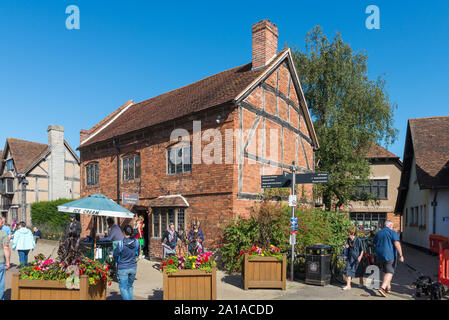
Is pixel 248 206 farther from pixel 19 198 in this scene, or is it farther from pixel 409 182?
pixel 19 198

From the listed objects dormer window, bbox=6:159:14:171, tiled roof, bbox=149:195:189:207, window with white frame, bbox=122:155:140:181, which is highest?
dormer window, bbox=6:159:14:171

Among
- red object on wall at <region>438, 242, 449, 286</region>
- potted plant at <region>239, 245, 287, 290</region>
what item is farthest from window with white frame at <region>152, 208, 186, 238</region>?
red object on wall at <region>438, 242, 449, 286</region>

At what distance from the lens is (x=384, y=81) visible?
2289 centimetres

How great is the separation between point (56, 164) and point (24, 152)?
3503mm

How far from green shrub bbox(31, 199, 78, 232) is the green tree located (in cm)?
1819

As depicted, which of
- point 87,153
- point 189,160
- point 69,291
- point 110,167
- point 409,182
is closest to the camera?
point 69,291

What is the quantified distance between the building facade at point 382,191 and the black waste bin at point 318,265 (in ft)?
77.5

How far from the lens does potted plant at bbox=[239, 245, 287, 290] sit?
9.45 meters

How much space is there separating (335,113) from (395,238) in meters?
13.7

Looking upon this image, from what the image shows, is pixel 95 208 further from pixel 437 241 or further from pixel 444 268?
pixel 437 241

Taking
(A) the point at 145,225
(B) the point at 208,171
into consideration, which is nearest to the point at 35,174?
(A) the point at 145,225

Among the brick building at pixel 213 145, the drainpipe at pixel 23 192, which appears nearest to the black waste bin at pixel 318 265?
the brick building at pixel 213 145

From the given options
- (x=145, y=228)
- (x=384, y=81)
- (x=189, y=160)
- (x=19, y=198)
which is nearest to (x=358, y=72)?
(x=384, y=81)

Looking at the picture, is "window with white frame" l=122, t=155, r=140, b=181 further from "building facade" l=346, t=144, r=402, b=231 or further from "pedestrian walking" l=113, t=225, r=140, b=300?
"building facade" l=346, t=144, r=402, b=231
